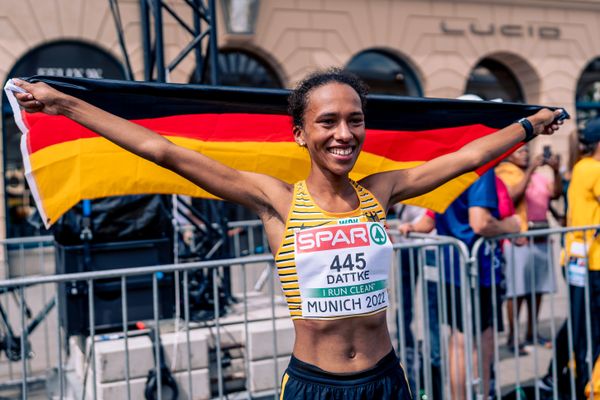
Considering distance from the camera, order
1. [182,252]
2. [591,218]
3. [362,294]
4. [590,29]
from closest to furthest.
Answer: [362,294] < [591,218] < [182,252] < [590,29]

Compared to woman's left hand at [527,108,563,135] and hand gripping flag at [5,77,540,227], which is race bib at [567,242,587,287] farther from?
woman's left hand at [527,108,563,135]

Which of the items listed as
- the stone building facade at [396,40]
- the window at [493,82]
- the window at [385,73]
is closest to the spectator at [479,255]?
the stone building facade at [396,40]

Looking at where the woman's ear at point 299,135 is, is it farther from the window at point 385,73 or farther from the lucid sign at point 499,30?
the lucid sign at point 499,30

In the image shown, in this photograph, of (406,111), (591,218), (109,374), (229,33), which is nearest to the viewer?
(406,111)

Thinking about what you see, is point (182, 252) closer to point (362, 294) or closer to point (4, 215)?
point (362, 294)

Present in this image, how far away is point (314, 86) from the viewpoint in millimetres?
2459

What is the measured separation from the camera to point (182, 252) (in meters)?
6.26

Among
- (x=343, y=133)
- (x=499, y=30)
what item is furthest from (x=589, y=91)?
(x=343, y=133)

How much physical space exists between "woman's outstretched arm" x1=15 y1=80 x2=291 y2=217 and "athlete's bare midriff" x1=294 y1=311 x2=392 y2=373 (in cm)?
44

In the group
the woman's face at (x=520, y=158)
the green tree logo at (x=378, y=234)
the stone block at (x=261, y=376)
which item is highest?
the woman's face at (x=520, y=158)

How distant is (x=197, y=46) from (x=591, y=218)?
3798mm

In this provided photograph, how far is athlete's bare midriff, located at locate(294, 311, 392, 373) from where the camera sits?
2.41 m

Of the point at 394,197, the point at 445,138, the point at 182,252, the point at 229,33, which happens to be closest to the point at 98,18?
the point at 229,33

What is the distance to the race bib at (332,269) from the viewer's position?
2.39 meters
